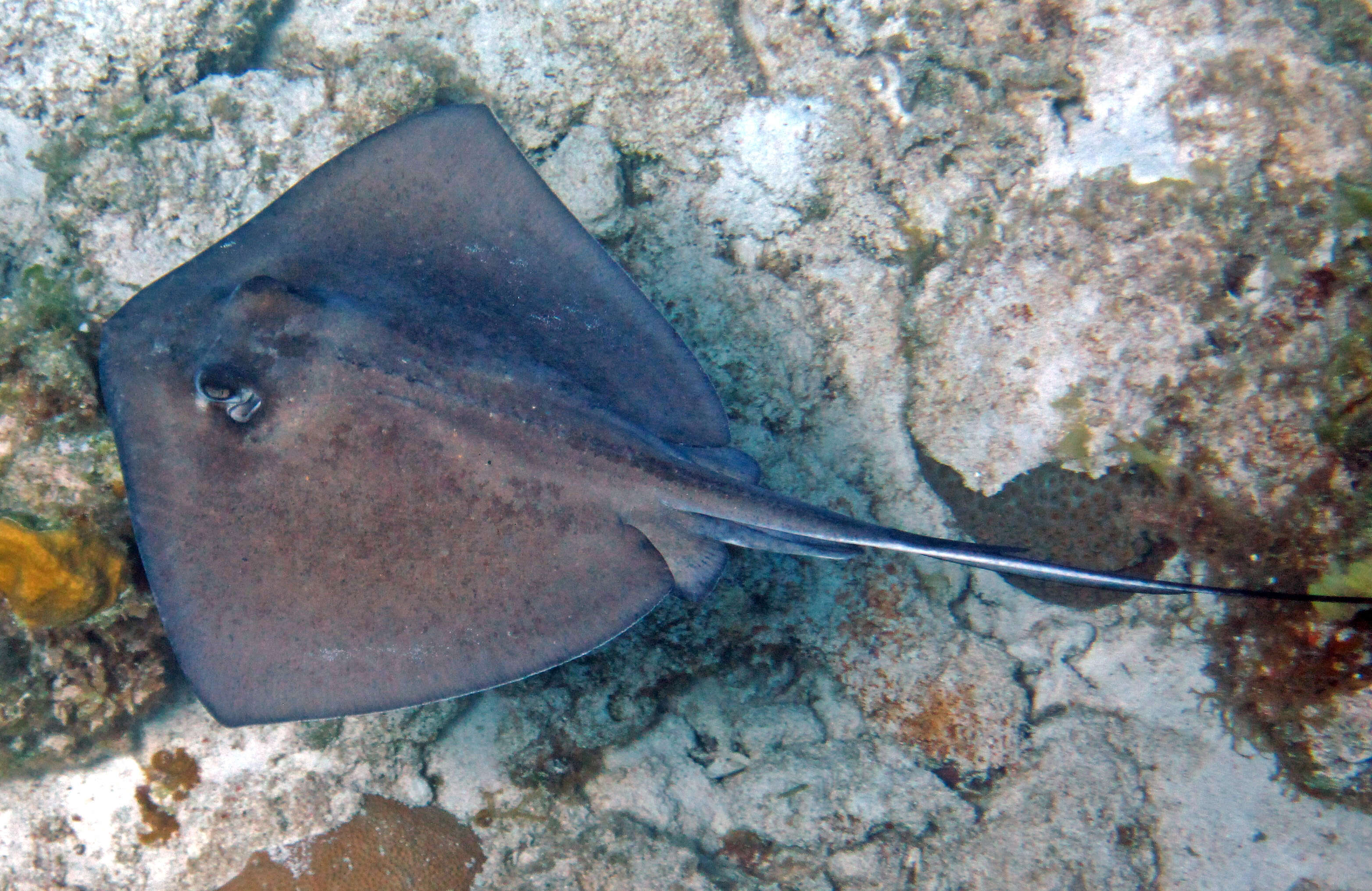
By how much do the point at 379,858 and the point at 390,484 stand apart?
2079 millimetres

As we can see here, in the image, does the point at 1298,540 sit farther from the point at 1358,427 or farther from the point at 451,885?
the point at 451,885

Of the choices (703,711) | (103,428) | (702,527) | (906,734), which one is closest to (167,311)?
(103,428)

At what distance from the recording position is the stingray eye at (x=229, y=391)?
8.25 feet

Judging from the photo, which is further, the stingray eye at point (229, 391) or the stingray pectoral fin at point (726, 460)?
the stingray pectoral fin at point (726, 460)

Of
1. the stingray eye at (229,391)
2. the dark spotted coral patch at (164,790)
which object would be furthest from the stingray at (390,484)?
the dark spotted coral patch at (164,790)

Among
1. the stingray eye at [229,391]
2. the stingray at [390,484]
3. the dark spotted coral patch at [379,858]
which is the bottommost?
the dark spotted coral patch at [379,858]

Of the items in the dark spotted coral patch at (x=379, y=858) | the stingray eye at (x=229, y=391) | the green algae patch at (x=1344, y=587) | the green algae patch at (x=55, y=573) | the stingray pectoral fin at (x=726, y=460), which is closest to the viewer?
the stingray eye at (x=229, y=391)

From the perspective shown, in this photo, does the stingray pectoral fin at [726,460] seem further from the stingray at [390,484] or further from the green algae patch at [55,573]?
the green algae patch at [55,573]

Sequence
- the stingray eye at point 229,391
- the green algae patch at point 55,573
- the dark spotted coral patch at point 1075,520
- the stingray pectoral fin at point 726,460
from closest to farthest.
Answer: the stingray eye at point 229,391, the green algae patch at point 55,573, the stingray pectoral fin at point 726,460, the dark spotted coral patch at point 1075,520

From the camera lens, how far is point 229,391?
2.54 meters

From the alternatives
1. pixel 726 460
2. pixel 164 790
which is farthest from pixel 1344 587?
pixel 164 790

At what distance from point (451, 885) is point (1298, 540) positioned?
4.81 meters

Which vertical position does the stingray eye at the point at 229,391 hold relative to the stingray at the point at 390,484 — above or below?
above

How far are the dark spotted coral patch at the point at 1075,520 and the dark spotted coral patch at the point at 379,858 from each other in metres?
3.42
